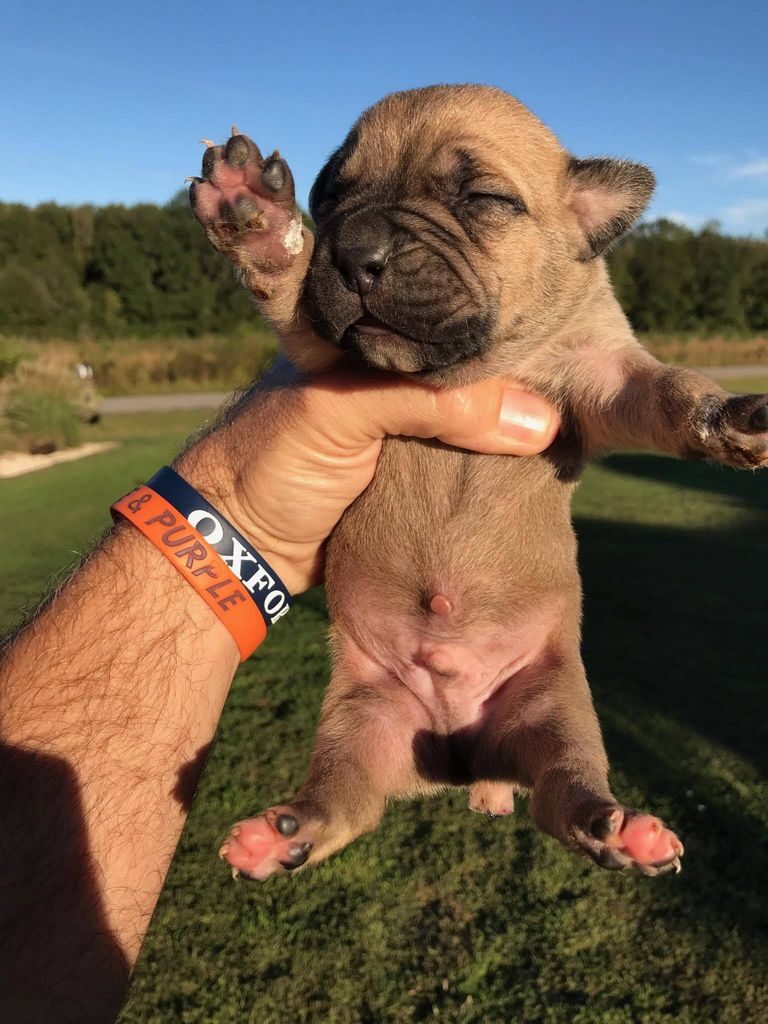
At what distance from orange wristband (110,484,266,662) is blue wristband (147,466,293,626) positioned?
2 centimetres

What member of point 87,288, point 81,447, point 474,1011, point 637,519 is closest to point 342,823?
point 474,1011

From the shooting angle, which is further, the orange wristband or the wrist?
the wrist

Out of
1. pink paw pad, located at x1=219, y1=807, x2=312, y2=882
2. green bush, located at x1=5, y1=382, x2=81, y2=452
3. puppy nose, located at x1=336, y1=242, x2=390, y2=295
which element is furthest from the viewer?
green bush, located at x1=5, y1=382, x2=81, y2=452

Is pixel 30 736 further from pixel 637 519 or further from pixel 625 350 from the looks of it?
pixel 637 519

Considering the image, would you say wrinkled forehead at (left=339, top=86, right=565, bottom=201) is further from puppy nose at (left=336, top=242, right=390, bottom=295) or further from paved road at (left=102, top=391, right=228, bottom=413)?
paved road at (left=102, top=391, right=228, bottom=413)

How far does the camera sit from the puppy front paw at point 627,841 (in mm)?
2510

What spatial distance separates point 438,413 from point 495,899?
10.4 ft

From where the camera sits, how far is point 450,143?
3.36 meters

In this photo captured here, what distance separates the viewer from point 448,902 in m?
4.96

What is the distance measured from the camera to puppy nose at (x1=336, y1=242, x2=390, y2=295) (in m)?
2.86

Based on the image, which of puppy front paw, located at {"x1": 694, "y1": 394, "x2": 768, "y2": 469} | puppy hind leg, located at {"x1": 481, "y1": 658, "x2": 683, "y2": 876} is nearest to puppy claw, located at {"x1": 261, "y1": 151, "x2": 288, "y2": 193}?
puppy front paw, located at {"x1": 694, "y1": 394, "x2": 768, "y2": 469}

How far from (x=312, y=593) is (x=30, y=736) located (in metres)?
7.57

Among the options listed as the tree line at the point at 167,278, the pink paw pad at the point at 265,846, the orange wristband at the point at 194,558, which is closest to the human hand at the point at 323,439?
the orange wristband at the point at 194,558

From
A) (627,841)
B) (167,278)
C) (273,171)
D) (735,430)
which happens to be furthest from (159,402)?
(627,841)
